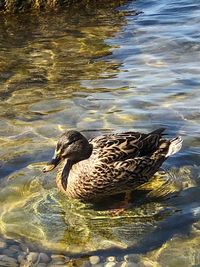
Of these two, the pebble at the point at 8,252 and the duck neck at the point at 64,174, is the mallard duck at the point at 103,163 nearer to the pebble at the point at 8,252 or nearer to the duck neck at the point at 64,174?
the duck neck at the point at 64,174

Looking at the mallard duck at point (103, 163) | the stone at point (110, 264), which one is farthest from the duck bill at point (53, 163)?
the stone at point (110, 264)

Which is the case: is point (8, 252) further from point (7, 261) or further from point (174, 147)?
point (174, 147)

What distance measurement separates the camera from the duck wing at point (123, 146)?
606 cm

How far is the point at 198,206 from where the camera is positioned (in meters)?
6.05

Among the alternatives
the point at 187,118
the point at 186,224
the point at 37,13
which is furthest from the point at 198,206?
the point at 37,13

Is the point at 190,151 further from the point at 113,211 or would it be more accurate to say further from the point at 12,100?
the point at 12,100

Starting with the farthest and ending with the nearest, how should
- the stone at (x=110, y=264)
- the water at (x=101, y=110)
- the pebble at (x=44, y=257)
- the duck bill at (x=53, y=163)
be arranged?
the duck bill at (x=53, y=163)
the water at (x=101, y=110)
the pebble at (x=44, y=257)
the stone at (x=110, y=264)

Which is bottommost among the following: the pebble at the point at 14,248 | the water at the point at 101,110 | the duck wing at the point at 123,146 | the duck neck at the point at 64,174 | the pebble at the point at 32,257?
the water at the point at 101,110

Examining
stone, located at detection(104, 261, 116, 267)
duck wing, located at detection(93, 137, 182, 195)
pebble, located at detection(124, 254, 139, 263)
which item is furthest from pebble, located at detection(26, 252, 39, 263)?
duck wing, located at detection(93, 137, 182, 195)

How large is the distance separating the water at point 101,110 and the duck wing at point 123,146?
1.78 feet

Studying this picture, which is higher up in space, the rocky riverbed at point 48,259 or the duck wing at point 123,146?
the duck wing at point 123,146

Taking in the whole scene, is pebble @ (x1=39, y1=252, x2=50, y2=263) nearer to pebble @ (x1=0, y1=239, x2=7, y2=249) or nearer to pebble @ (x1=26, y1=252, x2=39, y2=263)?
pebble @ (x1=26, y1=252, x2=39, y2=263)

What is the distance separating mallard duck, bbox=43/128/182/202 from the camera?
6008mm

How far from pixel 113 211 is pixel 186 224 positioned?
80cm
